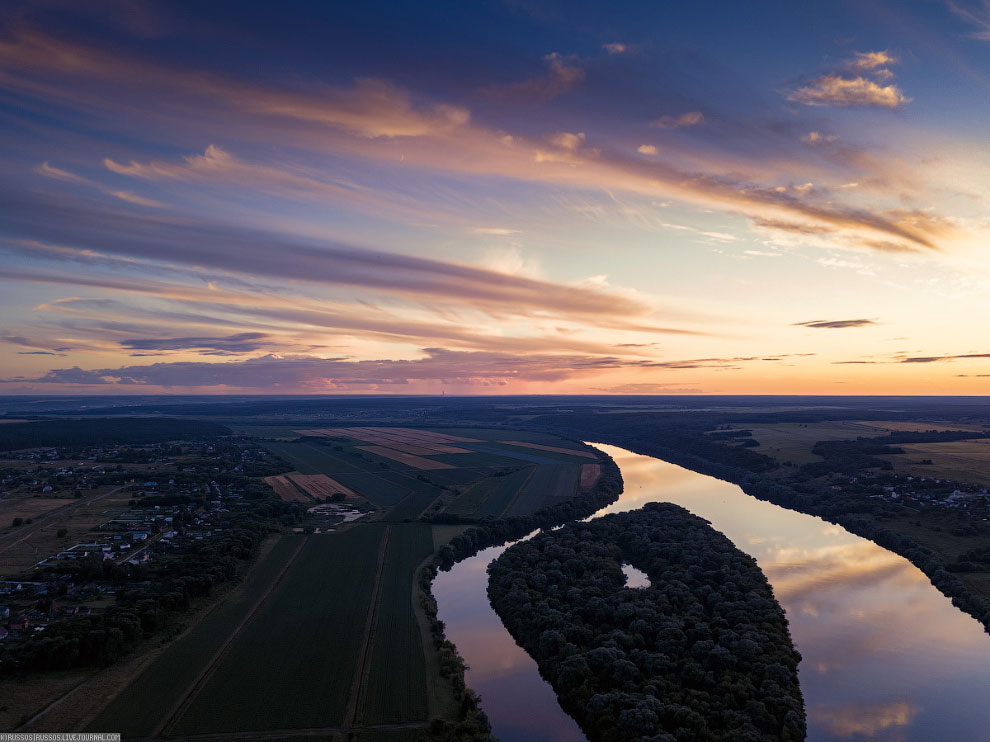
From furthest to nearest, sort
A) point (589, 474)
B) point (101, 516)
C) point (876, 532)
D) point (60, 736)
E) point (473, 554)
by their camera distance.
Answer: point (589, 474) → point (101, 516) → point (876, 532) → point (473, 554) → point (60, 736)

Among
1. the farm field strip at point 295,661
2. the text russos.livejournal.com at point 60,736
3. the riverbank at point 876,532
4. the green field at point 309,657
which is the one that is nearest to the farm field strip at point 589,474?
the riverbank at point 876,532

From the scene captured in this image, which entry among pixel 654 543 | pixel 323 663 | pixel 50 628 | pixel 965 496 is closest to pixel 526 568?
pixel 654 543

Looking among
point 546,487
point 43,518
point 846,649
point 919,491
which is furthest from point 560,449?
point 846,649

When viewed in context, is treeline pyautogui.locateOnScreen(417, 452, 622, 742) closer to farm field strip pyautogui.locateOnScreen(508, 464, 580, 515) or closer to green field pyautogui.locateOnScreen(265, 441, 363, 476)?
farm field strip pyautogui.locateOnScreen(508, 464, 580, 515)

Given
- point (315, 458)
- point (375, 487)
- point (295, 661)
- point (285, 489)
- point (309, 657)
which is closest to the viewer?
point (295, 661)

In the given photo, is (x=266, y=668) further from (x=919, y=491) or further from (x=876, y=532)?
(x=919, y=491)

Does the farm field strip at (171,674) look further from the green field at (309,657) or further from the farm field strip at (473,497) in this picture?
the farm field strip at (473,497)

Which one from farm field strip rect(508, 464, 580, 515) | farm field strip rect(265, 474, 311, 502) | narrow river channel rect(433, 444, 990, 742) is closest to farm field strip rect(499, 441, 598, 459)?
farm field strip rect(508, 464, 580, 515)
